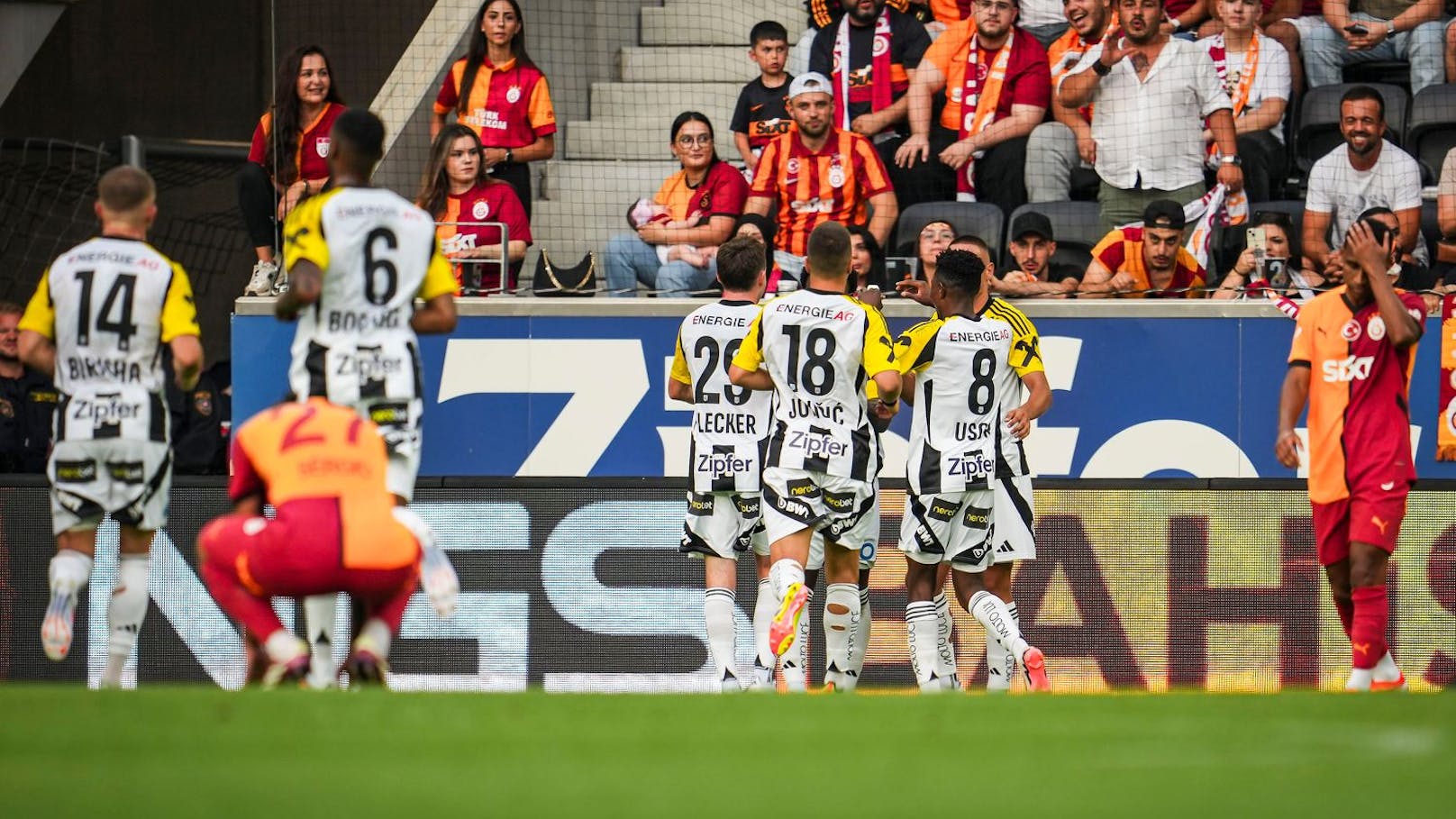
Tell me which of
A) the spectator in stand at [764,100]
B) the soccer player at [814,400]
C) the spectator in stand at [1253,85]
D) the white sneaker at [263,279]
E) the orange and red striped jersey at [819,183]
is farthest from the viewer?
the spectator in stand at [764,100]

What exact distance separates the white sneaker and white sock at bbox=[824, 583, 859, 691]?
13.0 ft

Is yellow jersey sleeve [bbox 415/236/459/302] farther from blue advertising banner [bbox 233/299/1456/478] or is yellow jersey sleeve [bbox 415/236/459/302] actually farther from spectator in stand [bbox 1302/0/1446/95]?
spectator in stand [bbox 1302/0/1446/95]

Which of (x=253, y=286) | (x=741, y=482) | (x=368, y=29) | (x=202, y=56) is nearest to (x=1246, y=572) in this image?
(x=741, y=482)

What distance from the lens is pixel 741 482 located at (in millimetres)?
9156

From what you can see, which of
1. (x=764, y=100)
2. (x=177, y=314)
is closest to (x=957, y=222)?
(x=764, y=100)

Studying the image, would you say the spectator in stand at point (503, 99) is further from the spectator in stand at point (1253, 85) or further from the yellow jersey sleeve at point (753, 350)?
the spectator in stand at point (1253, 85)

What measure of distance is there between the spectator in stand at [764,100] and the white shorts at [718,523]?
3.32 metres

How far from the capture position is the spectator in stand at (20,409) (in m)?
11.1

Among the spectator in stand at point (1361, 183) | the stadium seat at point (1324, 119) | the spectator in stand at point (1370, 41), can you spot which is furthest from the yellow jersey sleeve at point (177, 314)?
the spectator in stand at point (1370, 41)

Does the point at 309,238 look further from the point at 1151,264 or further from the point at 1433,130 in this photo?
the point at 1433,130

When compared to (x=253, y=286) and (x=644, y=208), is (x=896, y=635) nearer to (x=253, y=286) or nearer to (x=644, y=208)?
(x=644, y=208)

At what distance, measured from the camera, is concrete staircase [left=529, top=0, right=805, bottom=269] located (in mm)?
11836

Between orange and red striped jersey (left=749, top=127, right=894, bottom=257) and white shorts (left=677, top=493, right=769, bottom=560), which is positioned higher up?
orange and red striped jersey (left=749, top=127, right=894, bottom=257)

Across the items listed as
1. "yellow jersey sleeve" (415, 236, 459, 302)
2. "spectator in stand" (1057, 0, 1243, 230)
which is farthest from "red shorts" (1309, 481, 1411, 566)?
"yellow jersey sleeve" (415, 236, 459, 302)
